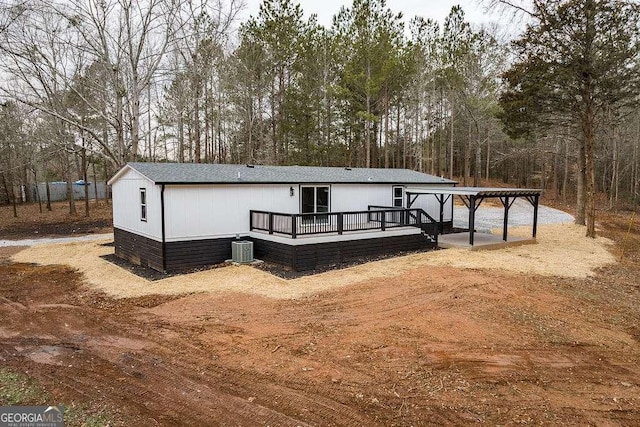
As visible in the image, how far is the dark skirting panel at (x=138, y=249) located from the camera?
11367mm

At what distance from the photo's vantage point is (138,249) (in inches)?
490

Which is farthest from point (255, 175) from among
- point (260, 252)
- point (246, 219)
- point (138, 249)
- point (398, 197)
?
point (398, 197)

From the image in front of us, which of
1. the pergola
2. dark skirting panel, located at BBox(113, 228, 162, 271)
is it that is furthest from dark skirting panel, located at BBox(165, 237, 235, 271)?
the pergola

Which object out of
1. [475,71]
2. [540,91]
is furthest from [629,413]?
[475,71]

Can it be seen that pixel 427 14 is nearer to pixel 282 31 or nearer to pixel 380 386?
pixel 282 31

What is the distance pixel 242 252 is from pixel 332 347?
6307 mm

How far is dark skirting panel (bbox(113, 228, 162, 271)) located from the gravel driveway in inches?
584

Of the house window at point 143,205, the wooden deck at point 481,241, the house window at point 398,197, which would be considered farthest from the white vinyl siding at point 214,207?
the wooden deck at point 481,241

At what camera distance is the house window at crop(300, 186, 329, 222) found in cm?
1392

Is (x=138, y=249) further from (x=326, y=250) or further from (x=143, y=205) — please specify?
(x=326, y=250)

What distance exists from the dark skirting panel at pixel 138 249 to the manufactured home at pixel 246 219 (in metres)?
0.03

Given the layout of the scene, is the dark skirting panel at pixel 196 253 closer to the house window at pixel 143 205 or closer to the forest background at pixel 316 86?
the house window at pixel 143 205

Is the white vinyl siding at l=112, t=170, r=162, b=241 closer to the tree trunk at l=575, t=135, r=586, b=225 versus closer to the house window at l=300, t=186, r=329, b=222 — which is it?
the house window at l=300, t=186, r=329, b=222

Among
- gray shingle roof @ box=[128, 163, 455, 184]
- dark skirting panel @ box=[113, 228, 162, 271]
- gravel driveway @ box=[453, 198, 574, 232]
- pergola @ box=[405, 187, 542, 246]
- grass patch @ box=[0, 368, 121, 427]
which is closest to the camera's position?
grass patch @ box=[0, 368, 121, 427]
